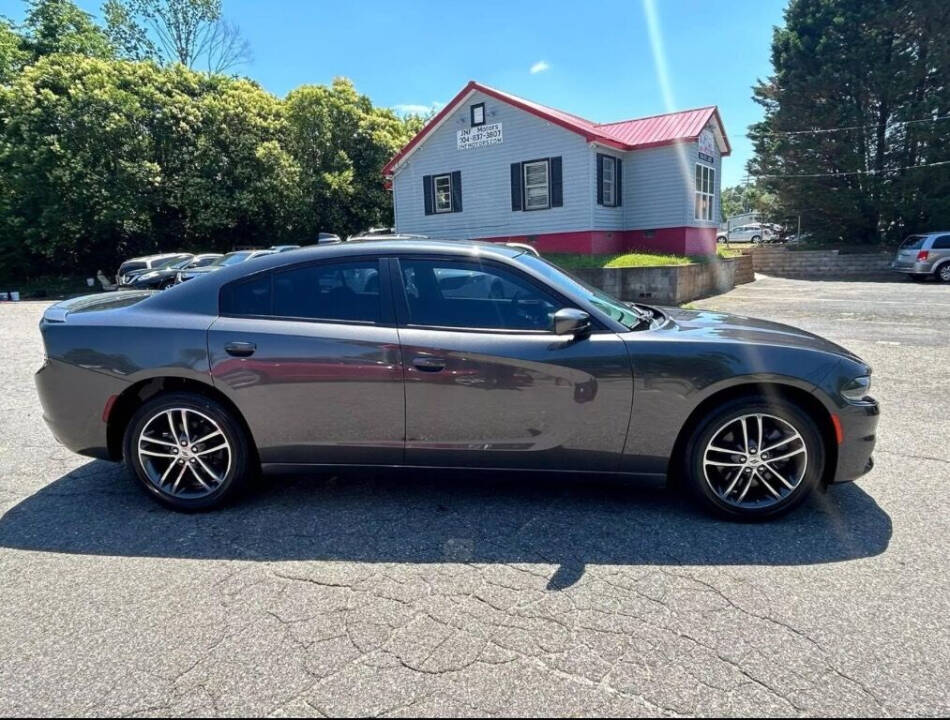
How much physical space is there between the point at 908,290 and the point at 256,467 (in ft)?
60.2

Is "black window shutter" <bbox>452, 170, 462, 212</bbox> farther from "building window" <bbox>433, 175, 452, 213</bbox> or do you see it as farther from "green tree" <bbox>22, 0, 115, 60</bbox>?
"green tree" <bbox>22, 0, 115, 60</bbox>

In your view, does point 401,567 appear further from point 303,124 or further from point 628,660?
point 303,124

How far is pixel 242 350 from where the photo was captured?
332 cm

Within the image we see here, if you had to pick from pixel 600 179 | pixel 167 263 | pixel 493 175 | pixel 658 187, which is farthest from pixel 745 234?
pixel 167 263

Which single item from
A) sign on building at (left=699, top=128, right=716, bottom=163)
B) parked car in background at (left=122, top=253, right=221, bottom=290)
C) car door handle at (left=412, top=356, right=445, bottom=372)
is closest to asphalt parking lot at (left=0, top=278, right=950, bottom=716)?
car door handle at (left=412, top=356, right=445, bottom=372)

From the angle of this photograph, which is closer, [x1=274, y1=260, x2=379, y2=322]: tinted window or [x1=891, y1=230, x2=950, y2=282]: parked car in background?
[x1=274, y1=260, x2=379, y2=322]: tinted window

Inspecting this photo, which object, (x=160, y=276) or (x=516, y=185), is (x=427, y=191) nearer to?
(x=516, y=185)

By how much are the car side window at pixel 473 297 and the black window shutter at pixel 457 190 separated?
1699 cm

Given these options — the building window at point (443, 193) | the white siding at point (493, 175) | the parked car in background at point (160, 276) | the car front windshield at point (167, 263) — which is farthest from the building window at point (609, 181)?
A: the car front windshield at point (167, 263)

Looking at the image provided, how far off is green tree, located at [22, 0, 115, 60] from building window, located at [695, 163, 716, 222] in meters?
31.6

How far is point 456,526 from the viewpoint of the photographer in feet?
10.6

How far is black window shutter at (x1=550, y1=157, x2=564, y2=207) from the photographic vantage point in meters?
17.8

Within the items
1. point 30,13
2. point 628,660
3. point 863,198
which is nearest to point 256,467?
point 628,660

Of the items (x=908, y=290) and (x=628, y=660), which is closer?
(x=628, y=660)
